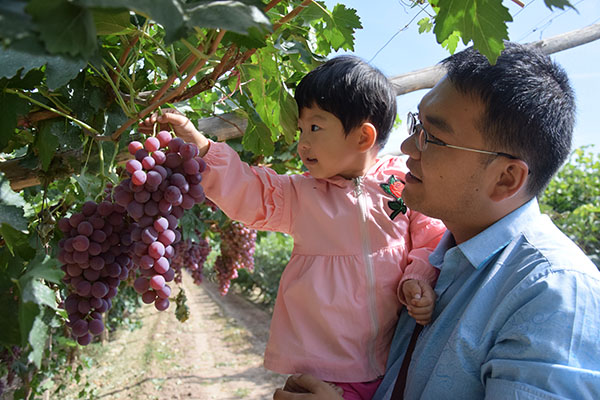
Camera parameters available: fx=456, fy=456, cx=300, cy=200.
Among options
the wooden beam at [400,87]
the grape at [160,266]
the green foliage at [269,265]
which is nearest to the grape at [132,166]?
the grape at [160,266]

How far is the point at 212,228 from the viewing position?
4.64 m

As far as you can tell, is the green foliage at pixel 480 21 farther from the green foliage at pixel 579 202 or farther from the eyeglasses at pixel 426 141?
the green foliage at pixel 579 202

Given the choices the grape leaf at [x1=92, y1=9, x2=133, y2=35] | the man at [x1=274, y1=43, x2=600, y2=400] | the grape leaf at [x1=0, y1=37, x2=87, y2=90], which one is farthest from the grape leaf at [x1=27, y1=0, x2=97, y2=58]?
the man at [x1=274, y1=43, x2=600, y2=400]

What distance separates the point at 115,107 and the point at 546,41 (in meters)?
2.78

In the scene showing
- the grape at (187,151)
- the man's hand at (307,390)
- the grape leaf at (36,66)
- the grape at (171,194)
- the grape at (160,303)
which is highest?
the grape leaf at (36,66)

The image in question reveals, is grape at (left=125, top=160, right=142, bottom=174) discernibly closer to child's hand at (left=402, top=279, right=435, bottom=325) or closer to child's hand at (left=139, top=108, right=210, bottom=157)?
child's hand at (left=139, top=108, right=210, bottom=157)

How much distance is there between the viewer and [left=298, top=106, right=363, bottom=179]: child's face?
1624 millimetres

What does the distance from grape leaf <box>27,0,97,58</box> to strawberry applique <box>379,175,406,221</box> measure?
1.33 metres

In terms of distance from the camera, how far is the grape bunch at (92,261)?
1049mm

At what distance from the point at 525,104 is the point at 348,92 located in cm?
60

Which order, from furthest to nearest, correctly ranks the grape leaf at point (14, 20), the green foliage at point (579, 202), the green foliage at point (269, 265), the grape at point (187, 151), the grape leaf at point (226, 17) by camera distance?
the green foliage at point (269, 265) → the green foliage at point (579, 202) → the grape at point (187, 151) → the grape leaf at point (226, 17) → the grape leaf at point (14, 20)

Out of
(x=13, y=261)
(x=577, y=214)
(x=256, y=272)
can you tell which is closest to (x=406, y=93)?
(x=13, y=261)

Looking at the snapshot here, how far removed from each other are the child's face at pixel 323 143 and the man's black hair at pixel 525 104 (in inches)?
18.2

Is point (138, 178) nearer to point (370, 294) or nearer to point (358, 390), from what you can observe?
point (370, 294)
